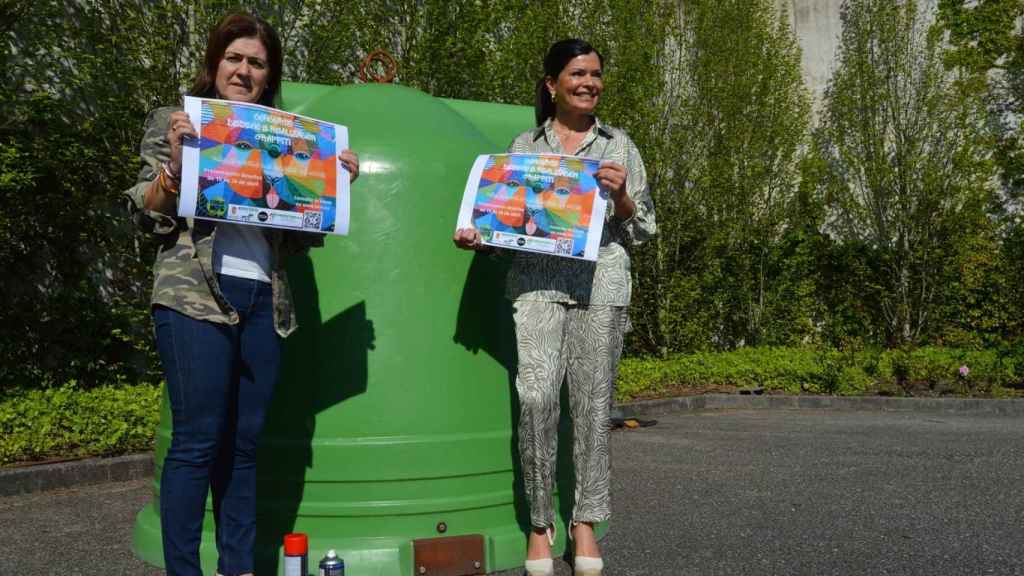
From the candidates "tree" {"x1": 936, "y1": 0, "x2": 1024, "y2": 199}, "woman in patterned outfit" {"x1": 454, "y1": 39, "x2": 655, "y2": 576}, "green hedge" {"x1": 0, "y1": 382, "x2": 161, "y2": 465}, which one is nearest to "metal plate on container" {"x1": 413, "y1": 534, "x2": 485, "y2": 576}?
"woman in patterned outfit" {"x1": 454, "y1": 39, "x2": 655, "y2": 576}

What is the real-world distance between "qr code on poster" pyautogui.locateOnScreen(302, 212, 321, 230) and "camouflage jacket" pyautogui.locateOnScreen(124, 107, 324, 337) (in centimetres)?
17

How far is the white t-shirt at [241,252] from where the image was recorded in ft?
9.38

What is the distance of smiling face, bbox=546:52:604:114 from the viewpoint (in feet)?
11.2

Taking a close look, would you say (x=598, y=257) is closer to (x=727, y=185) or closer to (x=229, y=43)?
(x=229, y=43)

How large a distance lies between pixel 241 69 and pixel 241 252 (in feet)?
1.81

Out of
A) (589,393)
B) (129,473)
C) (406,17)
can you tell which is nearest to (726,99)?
(406,17)

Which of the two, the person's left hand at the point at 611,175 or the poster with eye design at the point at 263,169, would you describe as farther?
the person's left hand at the point at 611,175

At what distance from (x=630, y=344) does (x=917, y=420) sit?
478 centimetres

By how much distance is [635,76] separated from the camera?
11.7 metres

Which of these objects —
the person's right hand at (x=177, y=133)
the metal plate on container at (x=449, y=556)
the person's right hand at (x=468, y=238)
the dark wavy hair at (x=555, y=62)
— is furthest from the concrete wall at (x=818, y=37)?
the person's right hand at (x=177, y=133)

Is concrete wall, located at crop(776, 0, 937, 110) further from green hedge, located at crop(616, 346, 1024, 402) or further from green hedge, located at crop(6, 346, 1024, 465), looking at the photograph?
green hedge, located at crop(616, 346, 1024, 402)

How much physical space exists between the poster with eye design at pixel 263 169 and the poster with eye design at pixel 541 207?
458 mm

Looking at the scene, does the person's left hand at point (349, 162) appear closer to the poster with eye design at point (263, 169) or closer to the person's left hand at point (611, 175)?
the poster with eye design at point (263, 169)

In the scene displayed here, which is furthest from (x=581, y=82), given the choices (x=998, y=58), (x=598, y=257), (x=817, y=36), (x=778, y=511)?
(x=998, y=58)
